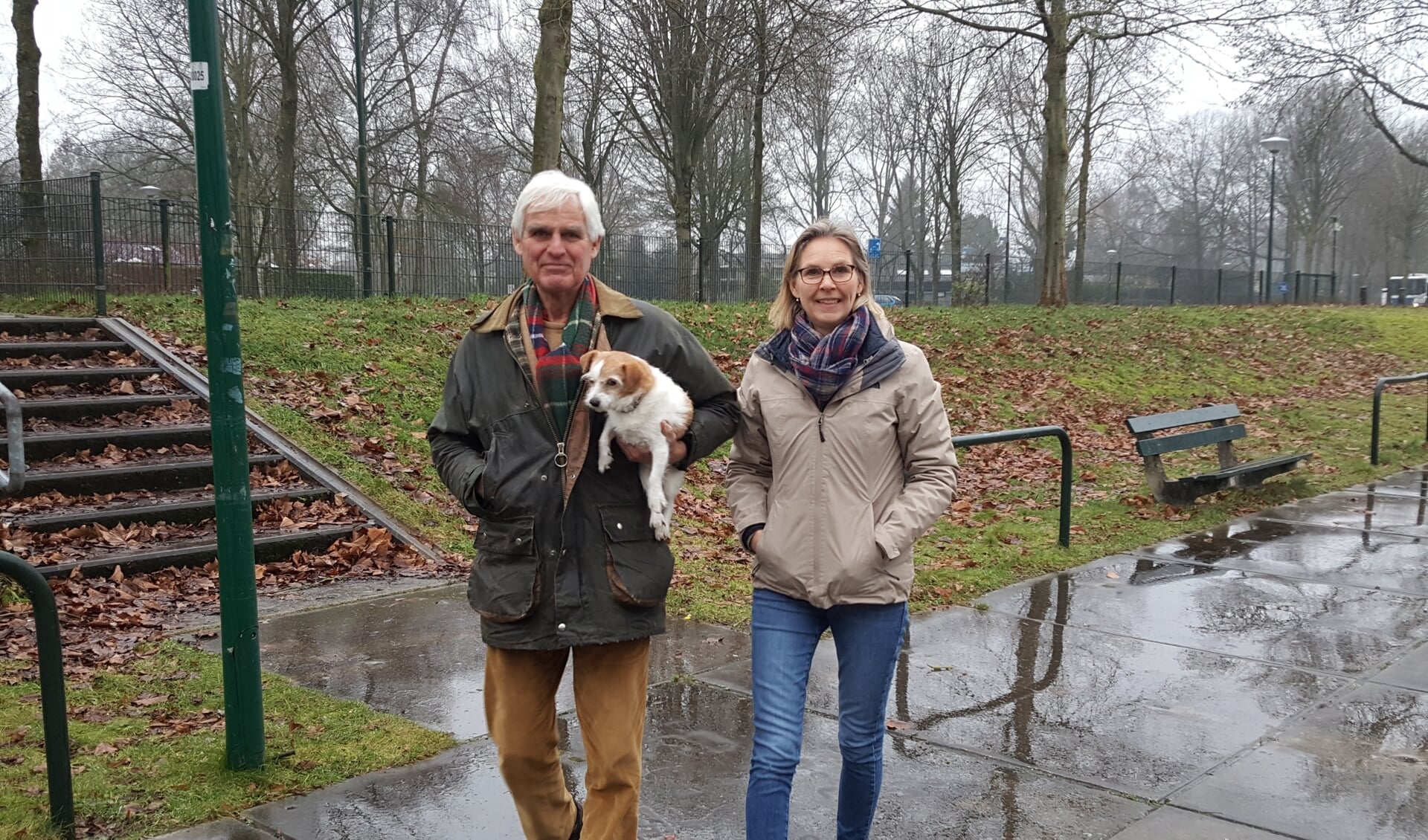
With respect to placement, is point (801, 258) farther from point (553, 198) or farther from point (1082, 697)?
point (1082, 697)

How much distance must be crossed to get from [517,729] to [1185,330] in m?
20.8

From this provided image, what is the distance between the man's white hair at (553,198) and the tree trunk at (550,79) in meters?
10.4

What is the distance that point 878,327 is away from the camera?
→ 3164 mm

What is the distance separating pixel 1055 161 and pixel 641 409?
21.9 metres

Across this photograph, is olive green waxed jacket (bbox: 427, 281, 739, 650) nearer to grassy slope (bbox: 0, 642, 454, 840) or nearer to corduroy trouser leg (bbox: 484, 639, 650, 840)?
corduroy trouser leg (bbox: 484, 639, 650, 840)

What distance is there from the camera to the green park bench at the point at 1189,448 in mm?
9219

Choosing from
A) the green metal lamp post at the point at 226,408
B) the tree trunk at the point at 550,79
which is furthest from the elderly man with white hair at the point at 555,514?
the tree trunk at the point at 550,79

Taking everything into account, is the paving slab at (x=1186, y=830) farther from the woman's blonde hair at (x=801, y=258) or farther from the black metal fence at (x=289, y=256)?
the black metal fence at (x=289, y=256)

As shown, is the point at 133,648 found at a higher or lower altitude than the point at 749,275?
lower

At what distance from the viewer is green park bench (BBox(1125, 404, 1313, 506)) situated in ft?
30.2

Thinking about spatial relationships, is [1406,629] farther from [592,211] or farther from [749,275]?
[749,275]

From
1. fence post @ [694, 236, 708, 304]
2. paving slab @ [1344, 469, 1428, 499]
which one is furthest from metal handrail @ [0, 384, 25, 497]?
fence post @ [694, 236, 708, 304]

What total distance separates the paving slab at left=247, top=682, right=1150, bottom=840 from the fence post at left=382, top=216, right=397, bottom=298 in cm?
1158

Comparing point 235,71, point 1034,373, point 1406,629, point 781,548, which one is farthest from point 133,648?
point 235,71
